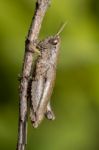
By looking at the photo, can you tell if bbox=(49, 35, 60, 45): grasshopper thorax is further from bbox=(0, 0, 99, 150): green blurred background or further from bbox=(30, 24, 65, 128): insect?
bbox=(0, 0, 99, 150): green blurred background

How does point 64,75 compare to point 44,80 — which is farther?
point 64,75

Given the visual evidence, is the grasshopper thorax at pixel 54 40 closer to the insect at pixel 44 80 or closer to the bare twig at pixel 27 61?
the insect at pixel 44 80

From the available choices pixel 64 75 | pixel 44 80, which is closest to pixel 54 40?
pixel 44 80

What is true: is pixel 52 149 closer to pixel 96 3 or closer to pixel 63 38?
pixel 63 38

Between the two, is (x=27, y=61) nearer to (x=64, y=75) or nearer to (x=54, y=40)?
(x=54, y=40)

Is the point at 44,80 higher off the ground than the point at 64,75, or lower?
lower

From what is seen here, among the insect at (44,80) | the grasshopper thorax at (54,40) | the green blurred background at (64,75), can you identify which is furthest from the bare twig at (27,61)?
the green blurred background at (64,75)
